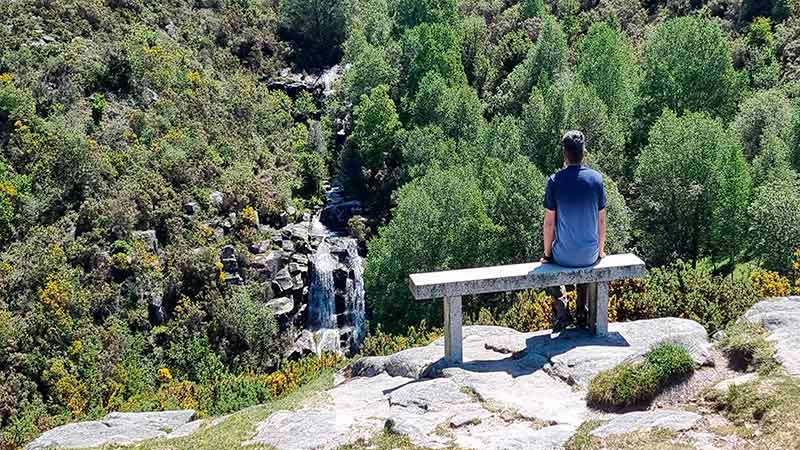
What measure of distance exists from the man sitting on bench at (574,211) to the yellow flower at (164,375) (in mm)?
20571

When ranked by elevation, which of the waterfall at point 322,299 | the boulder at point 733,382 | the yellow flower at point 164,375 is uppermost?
the boulder at point 733,382

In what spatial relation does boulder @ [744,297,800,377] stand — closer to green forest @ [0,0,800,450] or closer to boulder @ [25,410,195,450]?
green forest @ [0,0,800,450]

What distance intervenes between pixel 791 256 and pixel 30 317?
93.0ft

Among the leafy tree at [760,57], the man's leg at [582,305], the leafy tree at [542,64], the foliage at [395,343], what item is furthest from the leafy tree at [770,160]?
the man's leg at [582,305]

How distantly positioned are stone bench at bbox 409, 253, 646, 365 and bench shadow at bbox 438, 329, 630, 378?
0.95ft

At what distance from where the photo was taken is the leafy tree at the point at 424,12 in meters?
55.6

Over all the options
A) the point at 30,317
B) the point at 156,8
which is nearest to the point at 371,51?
the point at 156,8

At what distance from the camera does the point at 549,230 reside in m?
10.8

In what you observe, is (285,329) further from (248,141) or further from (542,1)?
(542,1)

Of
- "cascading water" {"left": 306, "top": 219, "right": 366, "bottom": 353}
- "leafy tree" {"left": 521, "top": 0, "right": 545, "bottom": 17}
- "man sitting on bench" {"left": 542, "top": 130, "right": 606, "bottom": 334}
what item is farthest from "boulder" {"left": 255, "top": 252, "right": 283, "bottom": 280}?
"leafy tree" {"left": 521, "top": 0, "right": 545, "bottom": 17}

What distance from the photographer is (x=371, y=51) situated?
48.7 metres

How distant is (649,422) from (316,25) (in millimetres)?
54756

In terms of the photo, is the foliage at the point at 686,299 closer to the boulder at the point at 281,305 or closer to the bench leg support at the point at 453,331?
the bench leg support at the point at 453,331

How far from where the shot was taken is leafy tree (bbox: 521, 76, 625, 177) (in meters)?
35.3
